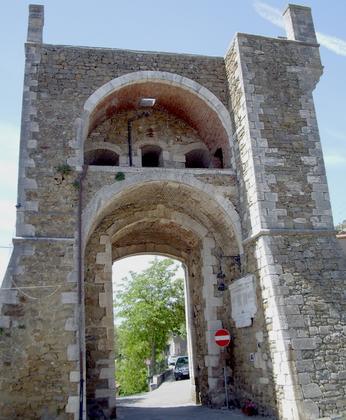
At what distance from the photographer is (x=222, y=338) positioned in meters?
9.28

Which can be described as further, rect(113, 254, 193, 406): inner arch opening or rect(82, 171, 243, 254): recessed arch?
rect(113, 254, 193, 406): inner arch opening

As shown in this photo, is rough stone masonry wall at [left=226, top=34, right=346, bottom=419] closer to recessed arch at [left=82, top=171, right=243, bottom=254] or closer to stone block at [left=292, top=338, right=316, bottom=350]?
stone block at [left=292, top=338, right=316, bottom=350]

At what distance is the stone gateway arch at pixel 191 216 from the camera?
7.39 meters

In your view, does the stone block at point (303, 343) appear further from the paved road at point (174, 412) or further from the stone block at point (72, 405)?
the stone block at point (72, 405)

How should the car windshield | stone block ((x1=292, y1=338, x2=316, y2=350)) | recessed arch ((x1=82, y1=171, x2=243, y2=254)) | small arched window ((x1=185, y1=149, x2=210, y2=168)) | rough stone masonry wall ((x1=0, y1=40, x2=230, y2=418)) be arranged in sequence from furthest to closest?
1. the car windshield
2. small arched window ((x1=185, y1=149, x2=210, y2=168))
3. recessed arch ((x1=82, y1=171, x2=243, y2=254))
4. stone block ((x1=292, y1=338, x2=316, y2=350))
5. rough stone masonry wall ((x1=0, y1=40, x2=230, y2=418))

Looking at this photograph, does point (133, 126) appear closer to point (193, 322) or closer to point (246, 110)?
point (246, 110)

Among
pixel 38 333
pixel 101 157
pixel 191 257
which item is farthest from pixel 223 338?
pixel 101 157

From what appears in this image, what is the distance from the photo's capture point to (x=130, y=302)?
907 inches

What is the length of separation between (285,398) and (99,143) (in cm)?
648

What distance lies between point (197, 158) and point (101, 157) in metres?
2.41

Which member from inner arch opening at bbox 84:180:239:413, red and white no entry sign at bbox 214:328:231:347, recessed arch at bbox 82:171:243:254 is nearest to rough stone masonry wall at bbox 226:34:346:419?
recessed arch at bbox 82:171:243:254

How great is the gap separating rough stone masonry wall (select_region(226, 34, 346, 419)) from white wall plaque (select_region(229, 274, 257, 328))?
38 cm

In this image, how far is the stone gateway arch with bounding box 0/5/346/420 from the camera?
7.39m

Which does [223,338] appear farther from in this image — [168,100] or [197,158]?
[168,100]
